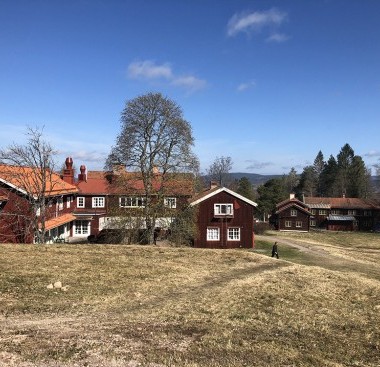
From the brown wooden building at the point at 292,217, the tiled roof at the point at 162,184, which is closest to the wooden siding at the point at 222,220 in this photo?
the tiled roof at the point at 162,184

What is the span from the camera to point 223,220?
4775 centimetres

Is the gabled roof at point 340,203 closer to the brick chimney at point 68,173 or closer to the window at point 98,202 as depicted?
the window at point 98,202

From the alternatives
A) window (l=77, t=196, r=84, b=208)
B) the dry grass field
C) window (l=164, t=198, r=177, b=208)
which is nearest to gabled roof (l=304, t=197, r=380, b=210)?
window (l=77, t=196, r=84, b=208)

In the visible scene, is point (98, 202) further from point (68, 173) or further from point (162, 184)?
point (162, 184)

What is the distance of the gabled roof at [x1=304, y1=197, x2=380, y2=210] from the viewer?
95.0 meters

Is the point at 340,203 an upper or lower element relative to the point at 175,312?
upper

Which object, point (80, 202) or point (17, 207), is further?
point (80, 202)

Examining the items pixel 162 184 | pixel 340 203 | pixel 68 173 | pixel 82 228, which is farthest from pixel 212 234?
pixel 340 203

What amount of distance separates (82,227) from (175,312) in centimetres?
3927

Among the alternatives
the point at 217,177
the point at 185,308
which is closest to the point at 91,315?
the point at 185,308

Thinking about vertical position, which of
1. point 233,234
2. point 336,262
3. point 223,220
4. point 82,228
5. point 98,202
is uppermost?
point 98,202

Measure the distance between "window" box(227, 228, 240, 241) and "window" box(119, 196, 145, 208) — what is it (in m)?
11.8

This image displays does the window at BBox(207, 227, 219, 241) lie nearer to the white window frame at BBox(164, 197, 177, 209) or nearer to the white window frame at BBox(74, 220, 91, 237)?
the white window frame at BBox(164, 197, 177, 209)

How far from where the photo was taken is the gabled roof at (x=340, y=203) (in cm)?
9500
